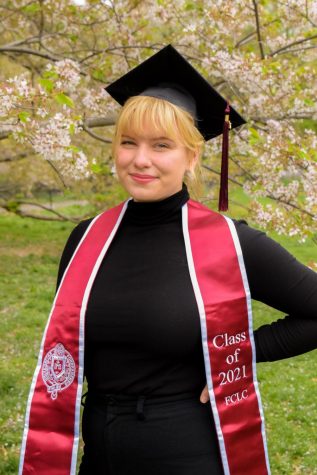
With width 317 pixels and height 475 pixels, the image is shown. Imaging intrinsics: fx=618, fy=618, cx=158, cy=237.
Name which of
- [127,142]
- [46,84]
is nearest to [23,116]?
[46,84]

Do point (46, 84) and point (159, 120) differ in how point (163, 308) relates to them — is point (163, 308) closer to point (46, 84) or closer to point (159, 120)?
point (159, 120)

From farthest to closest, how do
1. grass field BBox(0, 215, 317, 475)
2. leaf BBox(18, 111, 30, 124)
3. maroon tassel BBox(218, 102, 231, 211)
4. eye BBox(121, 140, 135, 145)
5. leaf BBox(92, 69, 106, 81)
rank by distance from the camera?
leaf BBox(92, 69, 106, 81) → grass field BBox(0, 215, 317, 475) → leaf BBox(18, 111, 30, 124) → maroon tassel BBox(218, 102, 231, 211) → eye BBox(121, 140, 135, 145)

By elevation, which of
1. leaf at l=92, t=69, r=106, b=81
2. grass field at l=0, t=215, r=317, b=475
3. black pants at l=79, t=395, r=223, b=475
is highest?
leaf at l=92, t=69, r=106, b=81

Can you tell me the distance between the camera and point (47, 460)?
2.16 meters

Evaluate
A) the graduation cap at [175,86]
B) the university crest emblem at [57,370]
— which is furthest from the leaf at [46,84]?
the university crest emblem at [57,370]

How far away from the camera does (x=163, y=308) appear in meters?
1.94

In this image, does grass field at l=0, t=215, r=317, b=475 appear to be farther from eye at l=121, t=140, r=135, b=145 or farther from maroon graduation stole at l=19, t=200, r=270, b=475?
eye at l=121, t=140, r=135, b=145

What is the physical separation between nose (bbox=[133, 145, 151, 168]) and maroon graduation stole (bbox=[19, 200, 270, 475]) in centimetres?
26

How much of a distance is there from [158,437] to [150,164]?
0.87 meters

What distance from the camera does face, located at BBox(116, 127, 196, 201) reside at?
2012mm

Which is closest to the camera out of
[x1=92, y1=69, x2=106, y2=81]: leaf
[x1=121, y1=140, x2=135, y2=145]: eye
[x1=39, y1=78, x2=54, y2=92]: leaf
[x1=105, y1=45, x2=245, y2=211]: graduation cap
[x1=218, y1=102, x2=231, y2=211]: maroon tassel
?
[x1=121, y1=140, x2=135, y2=145]: eye

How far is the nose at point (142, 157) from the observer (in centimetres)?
199

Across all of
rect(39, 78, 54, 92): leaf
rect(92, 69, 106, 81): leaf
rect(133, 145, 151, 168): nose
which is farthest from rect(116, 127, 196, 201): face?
rect(92, 69, 106, 81): leaf

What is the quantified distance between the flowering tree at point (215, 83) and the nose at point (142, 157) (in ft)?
8.28
